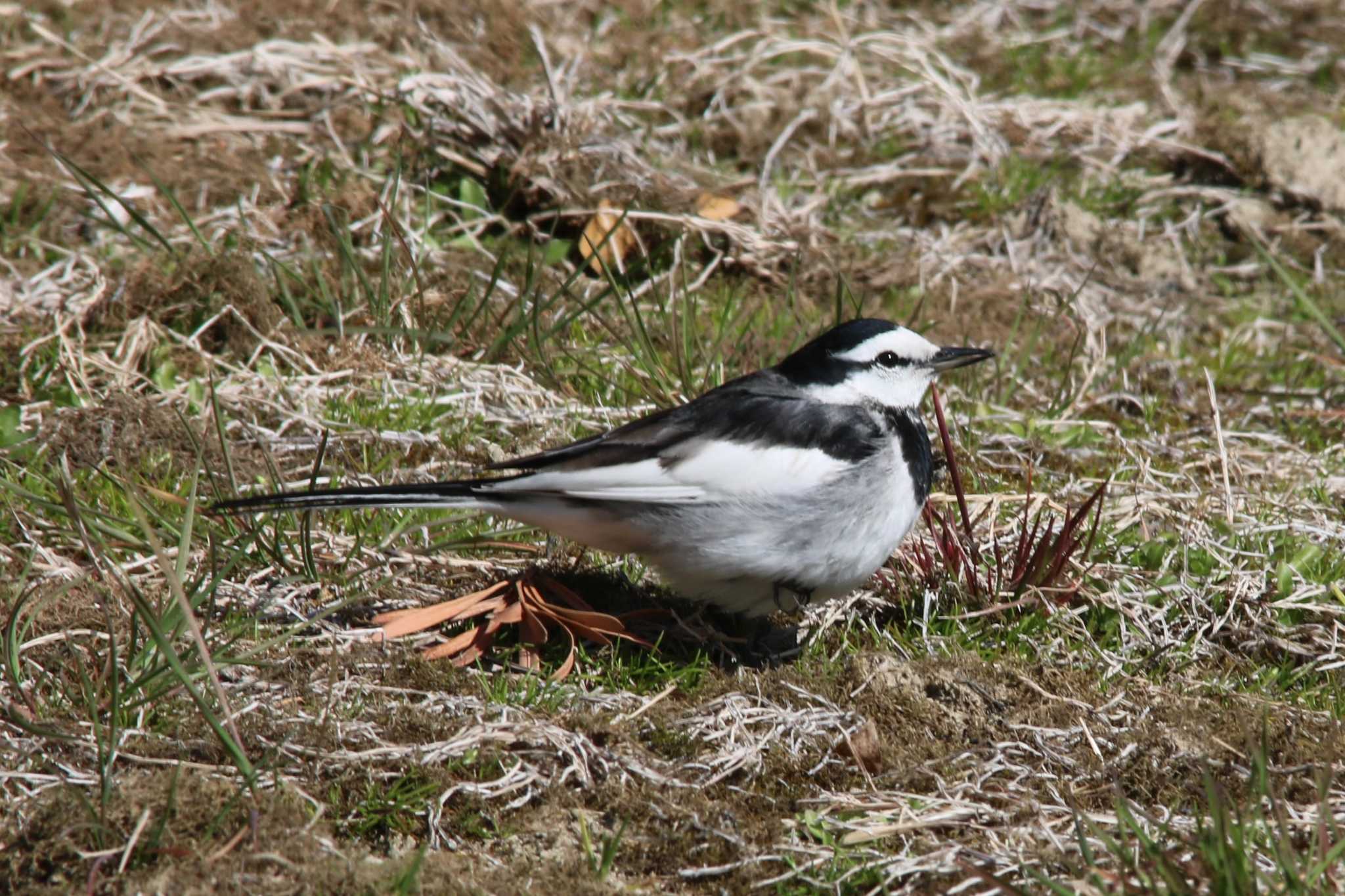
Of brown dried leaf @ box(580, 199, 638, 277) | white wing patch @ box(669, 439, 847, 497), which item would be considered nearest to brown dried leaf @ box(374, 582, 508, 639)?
white wing patch @ box(669, 439, 847, 497)

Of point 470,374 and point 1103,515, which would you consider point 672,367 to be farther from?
point 1103,515

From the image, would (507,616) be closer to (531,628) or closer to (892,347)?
(531,628)

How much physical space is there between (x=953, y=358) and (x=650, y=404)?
Answer: 120 centimetres

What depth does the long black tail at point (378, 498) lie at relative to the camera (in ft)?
12.8

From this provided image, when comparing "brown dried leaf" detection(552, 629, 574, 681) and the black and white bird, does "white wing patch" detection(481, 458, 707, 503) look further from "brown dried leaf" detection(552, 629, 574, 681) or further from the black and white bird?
"brown dried leaf" detection(552, 629, 574, 681)

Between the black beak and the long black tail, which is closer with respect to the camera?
the long black tail

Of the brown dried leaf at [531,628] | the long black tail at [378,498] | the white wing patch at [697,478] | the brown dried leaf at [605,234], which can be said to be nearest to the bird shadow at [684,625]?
the brown dried leaf at [531,628]

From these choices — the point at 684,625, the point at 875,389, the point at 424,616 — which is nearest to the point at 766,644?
the point at 684,625

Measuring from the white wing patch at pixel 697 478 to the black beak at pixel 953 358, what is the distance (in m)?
0.70

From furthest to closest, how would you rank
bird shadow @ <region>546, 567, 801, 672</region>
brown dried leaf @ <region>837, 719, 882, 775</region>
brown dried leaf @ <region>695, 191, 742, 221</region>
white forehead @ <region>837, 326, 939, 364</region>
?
brown dried leaf @ <region>695, 191, 742, 221</region> → white forehead @ <region>837, 326, 939, 364</region> → bird shadow @ <region>546, 567, 801, 672</region> → brown dried leaf @ <region>837, 719, 882, 775</region>

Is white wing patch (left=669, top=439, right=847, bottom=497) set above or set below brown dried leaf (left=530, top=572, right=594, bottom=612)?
above

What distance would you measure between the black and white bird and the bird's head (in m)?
0.25

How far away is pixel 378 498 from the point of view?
13.0 ft

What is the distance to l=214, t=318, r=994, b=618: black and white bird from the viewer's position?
4.10m
